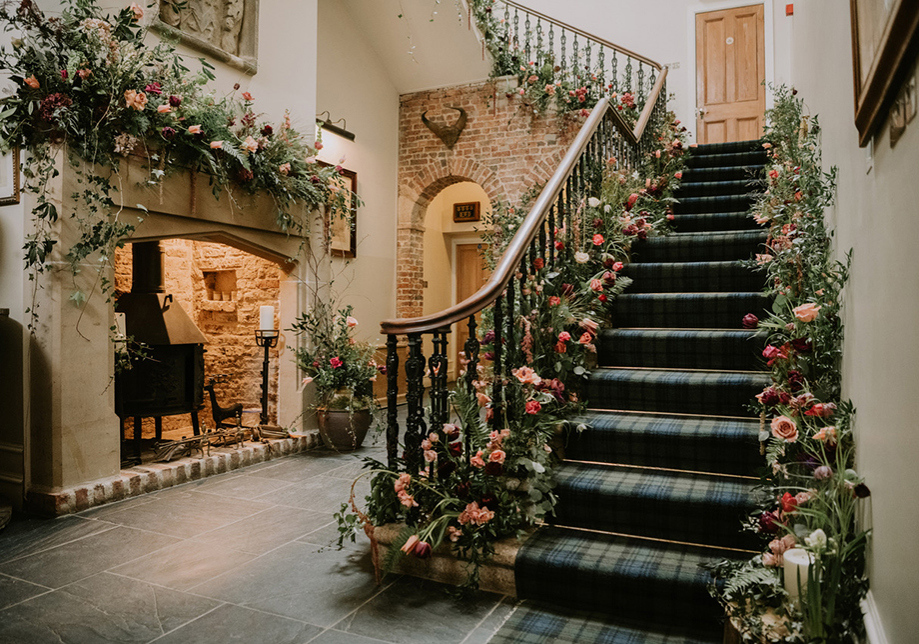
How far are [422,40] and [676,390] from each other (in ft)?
19.5

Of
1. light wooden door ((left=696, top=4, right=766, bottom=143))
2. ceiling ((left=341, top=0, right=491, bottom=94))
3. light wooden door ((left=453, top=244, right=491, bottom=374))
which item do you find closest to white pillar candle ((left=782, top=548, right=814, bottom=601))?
light wooden door ((left=696, top=4, right=766, bottom=143))

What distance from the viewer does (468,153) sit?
7.72m

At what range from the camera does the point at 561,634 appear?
6.91 feet

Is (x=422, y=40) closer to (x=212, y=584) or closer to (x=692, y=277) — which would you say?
(x=692, y=277)

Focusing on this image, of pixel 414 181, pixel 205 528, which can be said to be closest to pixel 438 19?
pixel 414 181

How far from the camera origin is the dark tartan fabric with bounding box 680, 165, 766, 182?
5.21 metres

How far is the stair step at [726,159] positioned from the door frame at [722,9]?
1.68 m

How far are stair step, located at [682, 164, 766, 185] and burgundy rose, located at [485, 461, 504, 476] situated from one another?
3.76 metres

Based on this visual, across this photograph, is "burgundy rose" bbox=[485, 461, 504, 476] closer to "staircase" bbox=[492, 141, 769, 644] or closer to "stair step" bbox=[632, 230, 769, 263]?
"staircase" bbox=[492, 141, 769, 644]

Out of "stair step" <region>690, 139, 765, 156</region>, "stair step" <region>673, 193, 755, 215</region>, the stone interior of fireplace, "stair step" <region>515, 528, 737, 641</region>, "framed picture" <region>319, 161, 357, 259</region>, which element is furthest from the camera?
"framed picture" <region>319, 161, 357, 259</region>

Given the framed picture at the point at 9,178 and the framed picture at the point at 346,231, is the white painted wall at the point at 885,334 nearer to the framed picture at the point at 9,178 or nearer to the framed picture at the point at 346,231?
the framed picture at the point at 9,178

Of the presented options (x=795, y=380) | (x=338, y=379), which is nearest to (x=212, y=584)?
(x=795, y=380)

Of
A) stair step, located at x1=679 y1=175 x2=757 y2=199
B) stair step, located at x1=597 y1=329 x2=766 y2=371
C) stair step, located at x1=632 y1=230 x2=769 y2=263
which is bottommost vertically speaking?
stair step, located at x1=597 y1=329 x2=766 y2=371

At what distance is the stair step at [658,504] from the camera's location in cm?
232
